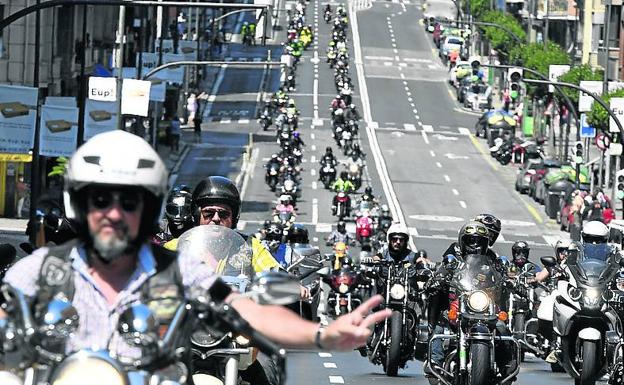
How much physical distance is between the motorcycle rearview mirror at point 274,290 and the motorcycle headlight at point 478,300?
12.6 metres

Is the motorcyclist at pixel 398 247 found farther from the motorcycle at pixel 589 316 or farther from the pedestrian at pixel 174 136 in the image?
the pedestrian at pixel 174 136

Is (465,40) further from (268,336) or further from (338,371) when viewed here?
(268,336)

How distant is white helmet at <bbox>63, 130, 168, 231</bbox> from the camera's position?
634cm

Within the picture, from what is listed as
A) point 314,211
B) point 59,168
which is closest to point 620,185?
point 59,168

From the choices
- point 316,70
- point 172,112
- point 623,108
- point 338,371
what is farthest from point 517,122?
point 338,371

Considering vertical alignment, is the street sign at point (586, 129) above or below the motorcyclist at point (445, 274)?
below

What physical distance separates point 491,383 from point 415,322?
488 centimetres

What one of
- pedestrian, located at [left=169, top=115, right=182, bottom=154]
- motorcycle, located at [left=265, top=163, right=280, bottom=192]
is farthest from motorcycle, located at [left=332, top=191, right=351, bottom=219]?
pedestrian, located at [left=169, top=115, right=182, bottom=154]

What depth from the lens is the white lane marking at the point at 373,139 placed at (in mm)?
73900

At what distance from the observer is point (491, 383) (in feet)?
59.9

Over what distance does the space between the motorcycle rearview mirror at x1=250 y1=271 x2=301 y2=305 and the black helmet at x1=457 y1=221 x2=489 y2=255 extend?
13025 millimetres

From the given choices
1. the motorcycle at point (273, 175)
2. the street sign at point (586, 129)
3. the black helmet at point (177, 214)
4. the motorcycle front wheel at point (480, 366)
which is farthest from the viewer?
the motorcycle at point (273, 175)

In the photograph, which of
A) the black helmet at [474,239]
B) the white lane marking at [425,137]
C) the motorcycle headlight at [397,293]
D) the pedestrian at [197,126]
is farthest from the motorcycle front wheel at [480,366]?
the white lane marking at [425,137]

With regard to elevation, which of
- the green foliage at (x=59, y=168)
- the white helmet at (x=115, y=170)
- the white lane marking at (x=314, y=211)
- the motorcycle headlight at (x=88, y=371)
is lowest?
the white lane marking at (x=314, y=211)
